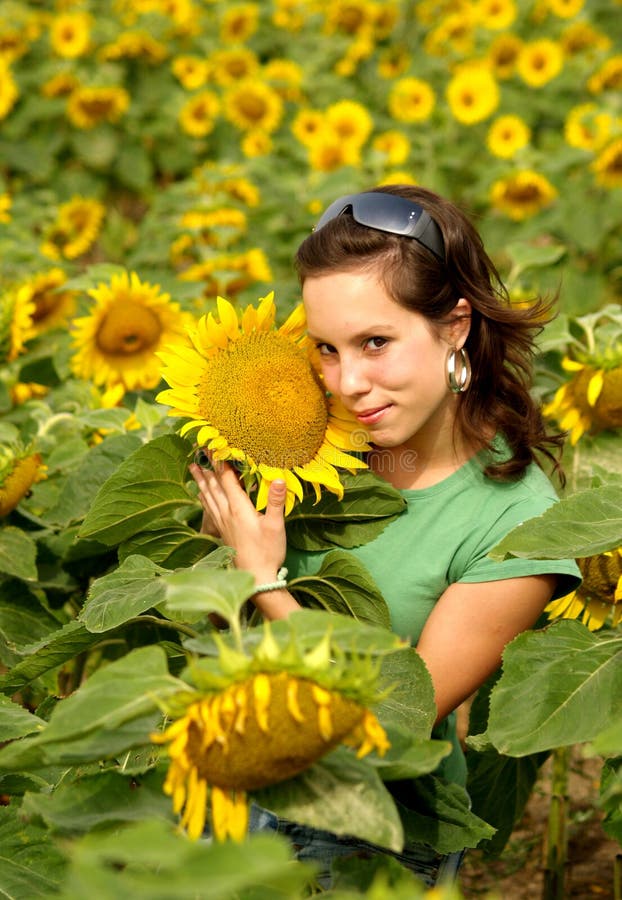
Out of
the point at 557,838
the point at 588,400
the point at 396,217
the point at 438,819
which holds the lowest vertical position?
the point at 557,838

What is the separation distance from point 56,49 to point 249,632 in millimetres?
4419

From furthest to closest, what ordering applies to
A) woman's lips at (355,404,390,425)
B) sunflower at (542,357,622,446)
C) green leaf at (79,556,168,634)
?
sunflower at (542,357,622,446), woman's lips at (355,404,390,425), green leaf at (79,556,168,634)

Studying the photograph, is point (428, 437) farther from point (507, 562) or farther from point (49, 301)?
point (49, 301)

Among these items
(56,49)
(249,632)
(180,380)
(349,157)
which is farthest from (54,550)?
(56,49)

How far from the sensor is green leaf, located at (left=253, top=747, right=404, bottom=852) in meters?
0.95

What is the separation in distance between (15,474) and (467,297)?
0.69m

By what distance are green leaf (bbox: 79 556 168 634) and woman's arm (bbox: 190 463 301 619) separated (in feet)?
0.37

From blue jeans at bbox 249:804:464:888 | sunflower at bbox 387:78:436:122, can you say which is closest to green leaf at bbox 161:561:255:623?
blue jeans at bbox 249:804:464:888

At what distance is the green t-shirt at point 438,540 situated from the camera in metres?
1.61

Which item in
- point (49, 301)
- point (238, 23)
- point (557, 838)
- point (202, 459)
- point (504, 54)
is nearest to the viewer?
point (202, 459)

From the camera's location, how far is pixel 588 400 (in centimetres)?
194

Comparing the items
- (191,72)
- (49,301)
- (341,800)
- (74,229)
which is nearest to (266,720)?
(341,800)

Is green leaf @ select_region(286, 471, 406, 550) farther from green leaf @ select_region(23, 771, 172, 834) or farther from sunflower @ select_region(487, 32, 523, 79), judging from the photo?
sunflower @ select_region(487, 32, 523, 79)

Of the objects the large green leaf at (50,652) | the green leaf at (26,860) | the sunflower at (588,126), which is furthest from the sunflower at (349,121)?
the green leaf at (26,860)
